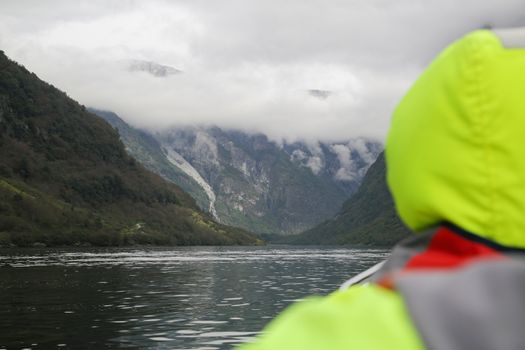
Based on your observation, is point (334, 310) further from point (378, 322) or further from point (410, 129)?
point (410, 129)

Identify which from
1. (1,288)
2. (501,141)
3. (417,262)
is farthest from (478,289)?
(1,288)

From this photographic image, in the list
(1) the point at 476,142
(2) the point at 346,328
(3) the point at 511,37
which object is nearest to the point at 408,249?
(1) the point at 476,142

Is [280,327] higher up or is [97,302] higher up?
[280,327]

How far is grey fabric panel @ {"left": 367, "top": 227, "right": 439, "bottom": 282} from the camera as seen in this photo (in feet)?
5.39

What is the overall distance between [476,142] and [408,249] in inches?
13.4

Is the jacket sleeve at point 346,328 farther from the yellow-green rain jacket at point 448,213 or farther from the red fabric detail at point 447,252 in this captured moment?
the red fabric detail at point 447,252

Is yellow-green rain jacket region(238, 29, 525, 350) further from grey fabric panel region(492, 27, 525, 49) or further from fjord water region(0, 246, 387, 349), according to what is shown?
fjord water region(0, 246, 387, 349)

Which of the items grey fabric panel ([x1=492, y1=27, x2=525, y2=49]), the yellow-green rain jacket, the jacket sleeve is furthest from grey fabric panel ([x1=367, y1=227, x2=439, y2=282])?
grey fabric panel ([x1=492, y1=27, x2=525, y2=49])

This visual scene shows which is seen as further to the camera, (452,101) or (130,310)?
(130,310)

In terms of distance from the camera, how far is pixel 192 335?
28.3m

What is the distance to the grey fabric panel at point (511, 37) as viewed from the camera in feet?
5.30

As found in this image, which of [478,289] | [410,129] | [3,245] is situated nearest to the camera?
[478,289]

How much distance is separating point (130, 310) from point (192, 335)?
9986 mm

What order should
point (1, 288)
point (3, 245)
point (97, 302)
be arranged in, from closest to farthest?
point (97, 302) < point (1, 288) < point (3, 245)
